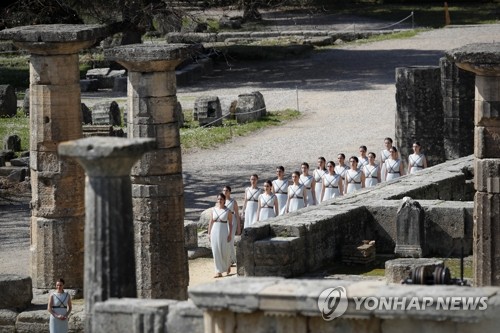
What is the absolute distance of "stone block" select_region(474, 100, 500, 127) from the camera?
60.2ft

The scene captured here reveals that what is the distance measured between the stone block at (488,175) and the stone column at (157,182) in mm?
3958

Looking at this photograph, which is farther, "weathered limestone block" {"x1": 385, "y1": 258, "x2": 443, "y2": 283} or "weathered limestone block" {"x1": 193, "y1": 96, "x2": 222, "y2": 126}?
"weathered limestone block" {"x1": 193, "y1": 96, "x2": 222, "y2": 126}

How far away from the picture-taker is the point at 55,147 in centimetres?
2173

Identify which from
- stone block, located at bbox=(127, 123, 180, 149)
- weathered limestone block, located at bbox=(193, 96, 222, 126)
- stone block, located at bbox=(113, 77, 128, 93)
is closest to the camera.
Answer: stone block, located at bbox=(127, 123, 180, 149)

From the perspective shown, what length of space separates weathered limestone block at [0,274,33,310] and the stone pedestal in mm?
5200

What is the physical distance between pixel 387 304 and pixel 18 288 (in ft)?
32.0

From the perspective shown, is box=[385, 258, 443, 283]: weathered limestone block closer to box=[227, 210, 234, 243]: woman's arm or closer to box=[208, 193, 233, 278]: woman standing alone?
box=[208, 193, 233, 278]: woman standing alone

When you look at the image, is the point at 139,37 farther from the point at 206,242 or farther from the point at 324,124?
the point at 206,242

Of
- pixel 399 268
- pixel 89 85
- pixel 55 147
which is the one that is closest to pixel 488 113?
pixel 399 268

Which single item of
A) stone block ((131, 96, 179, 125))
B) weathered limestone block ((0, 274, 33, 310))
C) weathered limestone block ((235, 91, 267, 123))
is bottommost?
weathered limestone block ((0, 274, 33, 310))

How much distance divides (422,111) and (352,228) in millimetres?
8930

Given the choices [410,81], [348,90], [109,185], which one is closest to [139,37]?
[348,90]

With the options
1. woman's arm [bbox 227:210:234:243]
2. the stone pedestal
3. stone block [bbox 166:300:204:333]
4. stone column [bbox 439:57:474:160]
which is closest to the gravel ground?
woman's arm [bbox 227:210:234:243]

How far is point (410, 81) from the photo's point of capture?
3131 cm
